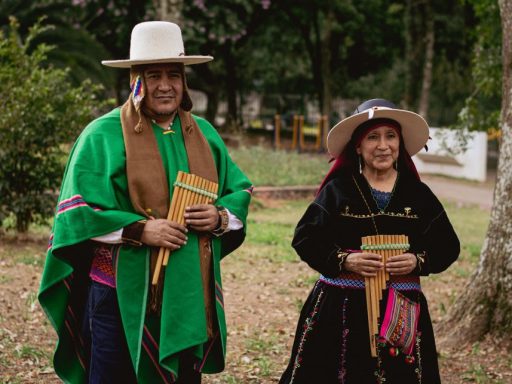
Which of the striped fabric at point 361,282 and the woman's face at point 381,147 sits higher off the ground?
the woman's face at point 381,147

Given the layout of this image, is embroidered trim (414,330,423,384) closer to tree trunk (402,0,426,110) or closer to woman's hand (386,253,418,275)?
woman's hand (386,253,418,275)

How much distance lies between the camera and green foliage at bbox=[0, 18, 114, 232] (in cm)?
894

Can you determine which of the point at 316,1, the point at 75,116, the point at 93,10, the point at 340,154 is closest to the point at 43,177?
the point at 75,116

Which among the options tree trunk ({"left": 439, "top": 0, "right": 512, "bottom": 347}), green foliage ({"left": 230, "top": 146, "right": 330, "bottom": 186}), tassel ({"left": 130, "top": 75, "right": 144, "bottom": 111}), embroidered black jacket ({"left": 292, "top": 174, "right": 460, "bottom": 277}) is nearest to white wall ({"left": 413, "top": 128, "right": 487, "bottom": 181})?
green foliage ({"left": 230, "top": 146, "right": 330, "bottom": 186})

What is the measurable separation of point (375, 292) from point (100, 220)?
1.37 meters

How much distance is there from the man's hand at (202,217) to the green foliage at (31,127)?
5.45 m

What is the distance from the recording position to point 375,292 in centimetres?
412

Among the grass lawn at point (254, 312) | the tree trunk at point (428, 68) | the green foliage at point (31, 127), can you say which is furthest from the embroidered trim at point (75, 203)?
the tree trunk at point (428, 68)

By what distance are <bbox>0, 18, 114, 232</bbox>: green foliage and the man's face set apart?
5236 mm

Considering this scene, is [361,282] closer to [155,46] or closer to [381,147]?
[381,147]

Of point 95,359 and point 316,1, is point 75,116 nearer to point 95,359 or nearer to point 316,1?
point 95,359

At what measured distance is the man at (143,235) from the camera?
382cm

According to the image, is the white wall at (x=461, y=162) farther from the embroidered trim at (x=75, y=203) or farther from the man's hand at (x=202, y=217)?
the embroidered trim at (x=75, y=203)

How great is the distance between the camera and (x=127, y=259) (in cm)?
386
